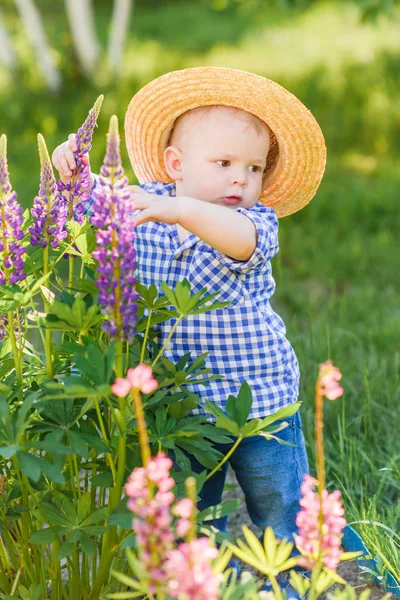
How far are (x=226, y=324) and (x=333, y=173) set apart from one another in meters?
5.23

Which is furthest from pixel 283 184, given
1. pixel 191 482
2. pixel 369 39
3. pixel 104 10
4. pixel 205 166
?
pixel 104 10

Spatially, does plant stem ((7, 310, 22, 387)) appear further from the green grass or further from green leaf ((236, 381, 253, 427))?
the green grass

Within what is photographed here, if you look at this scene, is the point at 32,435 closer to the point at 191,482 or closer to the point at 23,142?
the point at 191,482

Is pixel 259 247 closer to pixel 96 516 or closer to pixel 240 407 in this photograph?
pixel 240 407

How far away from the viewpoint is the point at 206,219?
1742 millimetres

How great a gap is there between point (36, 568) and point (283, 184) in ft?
4.19

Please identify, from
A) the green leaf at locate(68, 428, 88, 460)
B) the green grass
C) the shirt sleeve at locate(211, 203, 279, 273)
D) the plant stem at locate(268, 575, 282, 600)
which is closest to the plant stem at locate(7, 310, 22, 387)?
the green leaf at locate(68, 428, 88, 460)

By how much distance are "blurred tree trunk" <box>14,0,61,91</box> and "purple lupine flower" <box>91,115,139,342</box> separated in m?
6.89

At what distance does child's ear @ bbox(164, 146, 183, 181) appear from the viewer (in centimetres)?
220

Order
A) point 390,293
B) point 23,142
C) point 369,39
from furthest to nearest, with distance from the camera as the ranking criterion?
point 369,39 → point 23,142 → point 390,293

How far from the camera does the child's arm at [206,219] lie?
1634 millimetres

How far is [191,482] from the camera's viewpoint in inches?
41.5

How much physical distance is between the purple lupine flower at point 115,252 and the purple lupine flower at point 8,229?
20 cm

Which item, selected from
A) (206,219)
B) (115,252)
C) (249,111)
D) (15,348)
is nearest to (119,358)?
(115,252)
